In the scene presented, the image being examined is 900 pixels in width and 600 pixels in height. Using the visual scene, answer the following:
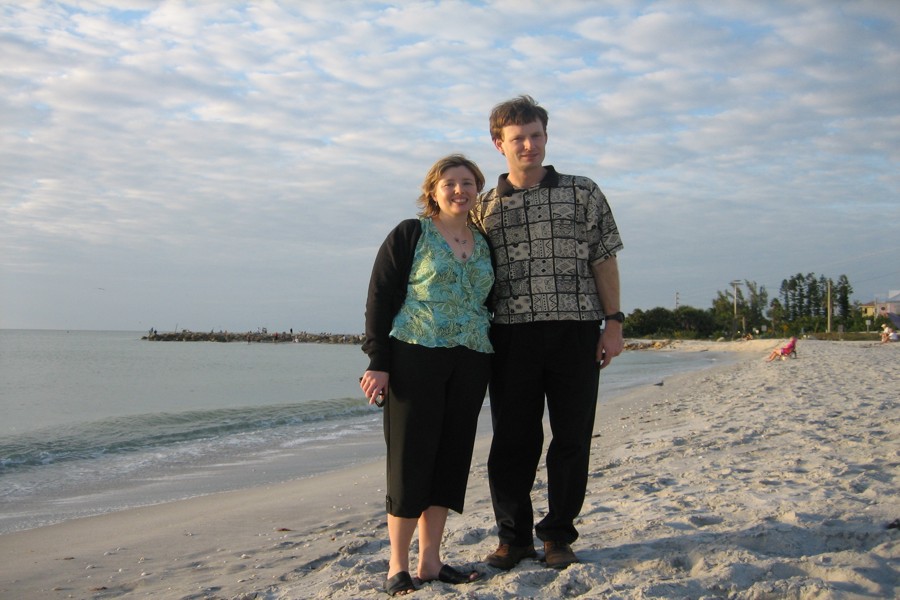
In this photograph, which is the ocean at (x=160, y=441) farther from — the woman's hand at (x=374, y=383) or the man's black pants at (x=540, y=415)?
the man's black pants at (x=540, y=415)

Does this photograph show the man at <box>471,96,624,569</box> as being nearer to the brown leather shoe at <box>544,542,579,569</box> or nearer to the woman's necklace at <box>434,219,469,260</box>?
the brown leather shoe at <box>544,542,579,569</box>

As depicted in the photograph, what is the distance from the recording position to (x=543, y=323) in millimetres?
2990

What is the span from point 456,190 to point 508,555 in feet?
5.09

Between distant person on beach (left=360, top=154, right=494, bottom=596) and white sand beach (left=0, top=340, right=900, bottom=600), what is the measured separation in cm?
29

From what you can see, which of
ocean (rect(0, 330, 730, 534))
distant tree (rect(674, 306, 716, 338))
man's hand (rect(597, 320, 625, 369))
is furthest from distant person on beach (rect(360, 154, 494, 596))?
distant tree (rect(674, 306, 716, 338))

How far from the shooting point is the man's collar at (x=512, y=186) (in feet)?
10.1

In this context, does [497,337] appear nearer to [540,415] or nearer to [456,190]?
[540,415]

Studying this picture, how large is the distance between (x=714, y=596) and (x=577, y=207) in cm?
157

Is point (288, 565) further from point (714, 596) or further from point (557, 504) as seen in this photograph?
point (714, 596)

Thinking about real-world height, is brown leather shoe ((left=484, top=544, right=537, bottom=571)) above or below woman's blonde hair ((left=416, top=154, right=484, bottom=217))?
below

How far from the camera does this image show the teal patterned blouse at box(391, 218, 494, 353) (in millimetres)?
2832

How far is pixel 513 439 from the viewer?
3115mm

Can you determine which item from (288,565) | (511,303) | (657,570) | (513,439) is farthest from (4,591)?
(657,570)

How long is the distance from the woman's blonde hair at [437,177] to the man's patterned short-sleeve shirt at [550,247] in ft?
0.67
